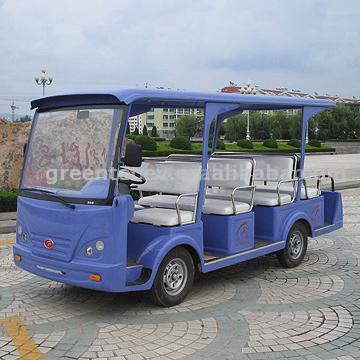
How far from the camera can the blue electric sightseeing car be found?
4.76 metres

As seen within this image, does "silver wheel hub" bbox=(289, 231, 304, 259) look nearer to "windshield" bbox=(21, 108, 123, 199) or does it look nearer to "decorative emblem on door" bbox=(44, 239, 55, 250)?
"windshield" bbox=(21, 108, 123, 199)

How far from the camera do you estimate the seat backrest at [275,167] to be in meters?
7.11

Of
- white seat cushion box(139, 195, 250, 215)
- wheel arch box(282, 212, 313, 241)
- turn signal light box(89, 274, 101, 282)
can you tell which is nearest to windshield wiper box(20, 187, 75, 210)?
turn signal light box(89, 274, 101, 282)

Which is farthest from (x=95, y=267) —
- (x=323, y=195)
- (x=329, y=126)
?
(x=329, y=126)

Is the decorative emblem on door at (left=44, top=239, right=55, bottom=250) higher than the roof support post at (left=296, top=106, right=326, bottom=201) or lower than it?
lower

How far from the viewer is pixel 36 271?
5.21 metres

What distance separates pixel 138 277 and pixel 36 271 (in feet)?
3.55

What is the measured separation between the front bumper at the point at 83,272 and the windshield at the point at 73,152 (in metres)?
0.66

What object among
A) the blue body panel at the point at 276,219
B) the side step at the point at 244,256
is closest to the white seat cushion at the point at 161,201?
the side step at the point at 244,256

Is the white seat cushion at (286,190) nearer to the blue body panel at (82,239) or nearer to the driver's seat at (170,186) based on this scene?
the driver's seat at (170,186)

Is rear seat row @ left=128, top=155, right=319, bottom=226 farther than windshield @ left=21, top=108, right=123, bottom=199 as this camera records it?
Yes

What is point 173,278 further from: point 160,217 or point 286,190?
point 286,190

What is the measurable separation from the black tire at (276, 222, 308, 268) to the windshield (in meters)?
3.06

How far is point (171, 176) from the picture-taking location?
20.7 ft
